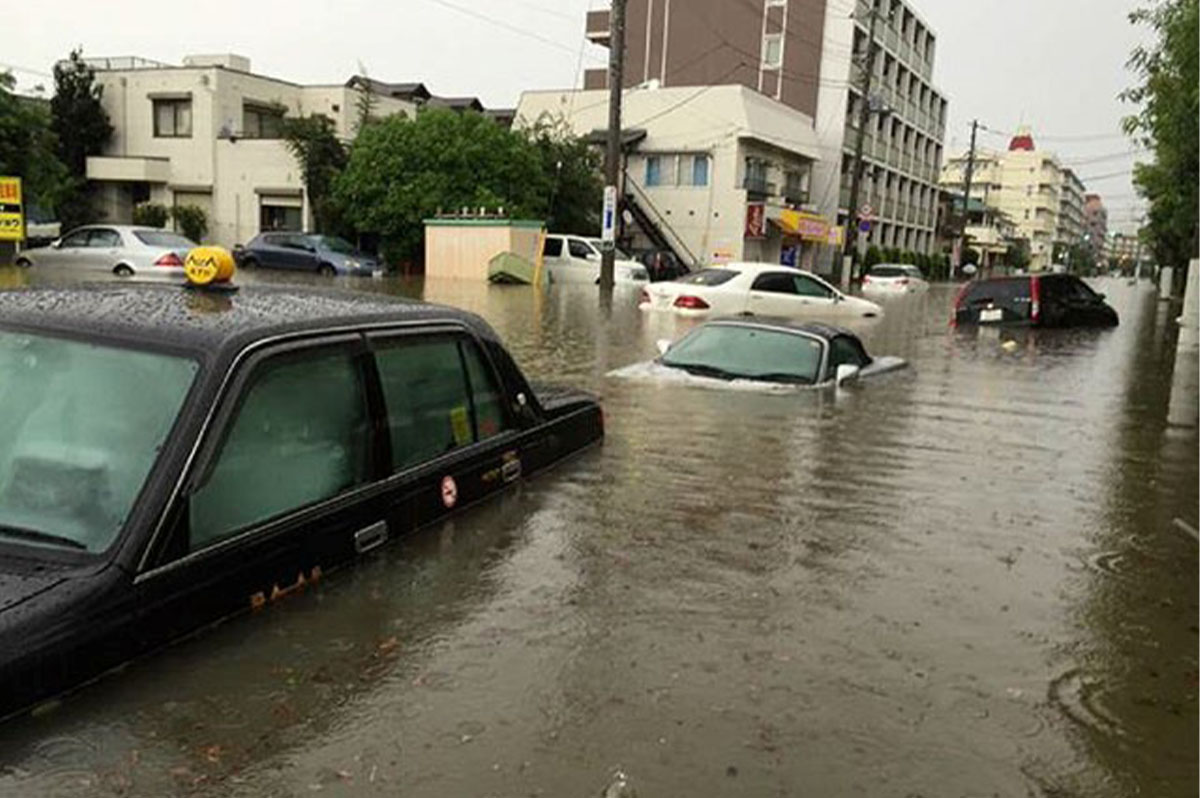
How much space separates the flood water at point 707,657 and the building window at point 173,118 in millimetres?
39949

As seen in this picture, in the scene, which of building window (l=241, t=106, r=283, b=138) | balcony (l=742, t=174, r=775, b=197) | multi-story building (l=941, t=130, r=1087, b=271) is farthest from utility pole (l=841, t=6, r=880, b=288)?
multi-story building (l=941, t=130, r=1087, b=271)

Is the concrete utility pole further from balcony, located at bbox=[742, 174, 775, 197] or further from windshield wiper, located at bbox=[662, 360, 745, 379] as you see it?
balcony, located at bbox=[742, 174, 775, 197]

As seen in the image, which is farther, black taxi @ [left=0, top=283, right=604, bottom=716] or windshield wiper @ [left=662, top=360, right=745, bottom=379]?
windshield wiper @ [left=662, top=360, right=745, bottom=379]

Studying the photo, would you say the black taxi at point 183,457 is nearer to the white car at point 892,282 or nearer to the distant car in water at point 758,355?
the distant car in water at point 758,355

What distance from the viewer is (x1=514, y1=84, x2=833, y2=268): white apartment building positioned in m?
44.8

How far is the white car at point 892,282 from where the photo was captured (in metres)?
42.3

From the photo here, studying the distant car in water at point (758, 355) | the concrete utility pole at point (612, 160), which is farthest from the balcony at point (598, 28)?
the distant car in water at point (758, 355)

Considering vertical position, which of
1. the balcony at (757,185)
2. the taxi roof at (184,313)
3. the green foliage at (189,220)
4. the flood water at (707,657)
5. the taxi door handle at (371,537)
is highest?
the balcony at (757,185)

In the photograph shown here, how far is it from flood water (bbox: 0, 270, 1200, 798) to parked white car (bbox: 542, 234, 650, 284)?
2578 cm

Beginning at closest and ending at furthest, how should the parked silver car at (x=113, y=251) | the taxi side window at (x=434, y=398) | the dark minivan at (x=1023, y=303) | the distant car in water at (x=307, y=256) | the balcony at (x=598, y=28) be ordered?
the taxi side window at (x=434, y=398), the dark minivan at (x=1023, y=303), the parked silver car at (x=113, y=251), the distant car in water at (x=307, y=256), the balcony at (x=598, y=28)

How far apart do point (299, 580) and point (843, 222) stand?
184 feet

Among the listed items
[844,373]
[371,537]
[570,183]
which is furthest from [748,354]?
[570,183]

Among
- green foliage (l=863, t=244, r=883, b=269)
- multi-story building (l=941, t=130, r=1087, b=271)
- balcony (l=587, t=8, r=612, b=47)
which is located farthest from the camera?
multi-story building (l=941, t=130, r=1087, b=271)

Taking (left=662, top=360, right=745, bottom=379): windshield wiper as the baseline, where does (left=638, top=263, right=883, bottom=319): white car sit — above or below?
above
